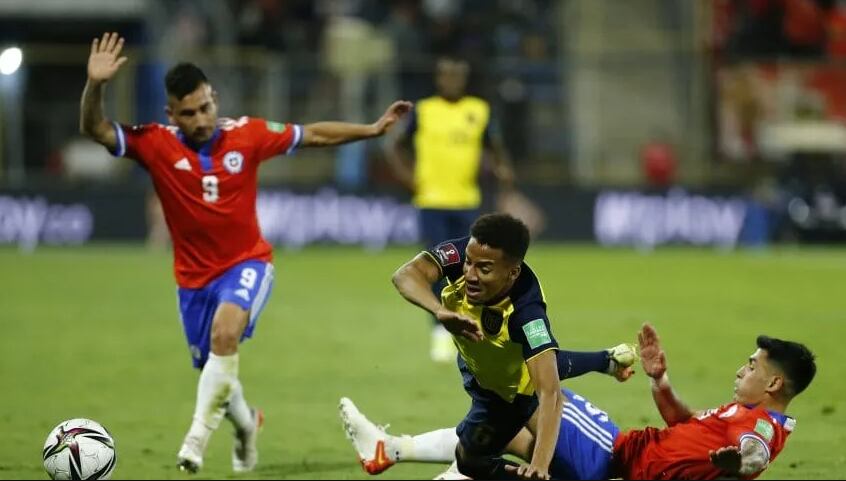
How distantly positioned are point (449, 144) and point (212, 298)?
5.42 metres

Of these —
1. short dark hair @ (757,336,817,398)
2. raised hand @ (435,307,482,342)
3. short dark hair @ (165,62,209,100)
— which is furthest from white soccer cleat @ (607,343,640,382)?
short dark hair @ (165,62,209,100)

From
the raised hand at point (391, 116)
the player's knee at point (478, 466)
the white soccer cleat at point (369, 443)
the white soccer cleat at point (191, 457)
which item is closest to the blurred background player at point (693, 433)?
the player's knee at point (478, 466)

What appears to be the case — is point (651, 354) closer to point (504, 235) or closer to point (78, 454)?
point (504, 235)

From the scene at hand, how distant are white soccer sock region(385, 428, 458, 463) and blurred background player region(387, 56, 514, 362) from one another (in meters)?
A: 5.57

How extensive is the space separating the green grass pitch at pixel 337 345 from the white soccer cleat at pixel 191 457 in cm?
32

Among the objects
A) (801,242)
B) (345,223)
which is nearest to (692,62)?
(801,242)

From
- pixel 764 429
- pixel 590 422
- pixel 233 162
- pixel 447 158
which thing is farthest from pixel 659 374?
pixel 447 158

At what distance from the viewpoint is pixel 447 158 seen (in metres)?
13.7

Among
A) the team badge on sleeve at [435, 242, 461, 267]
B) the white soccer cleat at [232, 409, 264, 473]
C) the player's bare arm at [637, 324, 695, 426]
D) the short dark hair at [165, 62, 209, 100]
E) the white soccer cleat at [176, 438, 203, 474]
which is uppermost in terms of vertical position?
the short dark hair at [165, 62, 209, 100]

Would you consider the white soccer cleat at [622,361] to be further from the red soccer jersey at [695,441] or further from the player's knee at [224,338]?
the player's knee at [224,338]

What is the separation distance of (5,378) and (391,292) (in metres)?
8.07

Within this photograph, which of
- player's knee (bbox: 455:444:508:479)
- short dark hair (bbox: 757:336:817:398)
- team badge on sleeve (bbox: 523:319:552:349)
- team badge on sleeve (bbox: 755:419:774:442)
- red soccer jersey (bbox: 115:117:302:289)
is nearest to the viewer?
team badge on sleeve (bbox: 523:319:552:349)

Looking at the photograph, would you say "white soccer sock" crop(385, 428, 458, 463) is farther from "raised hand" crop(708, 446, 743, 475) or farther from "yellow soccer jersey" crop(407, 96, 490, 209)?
"yellow soccer jersey" crop(407, 96, 490, 209)

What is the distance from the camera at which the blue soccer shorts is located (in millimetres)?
8625
